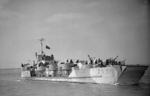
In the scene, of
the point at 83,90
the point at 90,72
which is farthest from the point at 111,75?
the point at 83,90

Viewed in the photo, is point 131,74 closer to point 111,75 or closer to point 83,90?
point 111,75

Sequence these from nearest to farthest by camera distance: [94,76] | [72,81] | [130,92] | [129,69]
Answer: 1. [130,92]
2. [129,69]
3. [94,76]
4. [72,81]

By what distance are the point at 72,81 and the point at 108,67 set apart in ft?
23.6

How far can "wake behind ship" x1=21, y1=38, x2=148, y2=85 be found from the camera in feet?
71.4

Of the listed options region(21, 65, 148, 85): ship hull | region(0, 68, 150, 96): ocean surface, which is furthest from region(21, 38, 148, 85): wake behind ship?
region(0, 68, 150, 96): ocean surface

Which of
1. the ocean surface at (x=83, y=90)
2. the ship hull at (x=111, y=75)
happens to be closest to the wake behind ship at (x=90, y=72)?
the ship hull at (x=111, y=75)

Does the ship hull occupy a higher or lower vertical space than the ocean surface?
higher

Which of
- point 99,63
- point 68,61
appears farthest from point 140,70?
point 68,61

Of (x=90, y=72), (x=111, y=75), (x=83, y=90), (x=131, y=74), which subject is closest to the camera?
(x=83, y=90)

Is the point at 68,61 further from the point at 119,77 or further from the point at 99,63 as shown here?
the point at 119,77

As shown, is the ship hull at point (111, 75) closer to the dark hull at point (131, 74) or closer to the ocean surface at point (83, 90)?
the dark hull at point (131, 74)

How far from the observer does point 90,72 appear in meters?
24.9

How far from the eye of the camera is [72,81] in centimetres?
2773

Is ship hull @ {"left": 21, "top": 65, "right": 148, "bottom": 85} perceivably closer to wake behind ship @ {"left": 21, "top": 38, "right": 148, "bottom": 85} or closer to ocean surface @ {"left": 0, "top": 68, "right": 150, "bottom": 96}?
wake behind ship @ {"left": 21, "top": 38, "right": 148, "bottom": 85}
